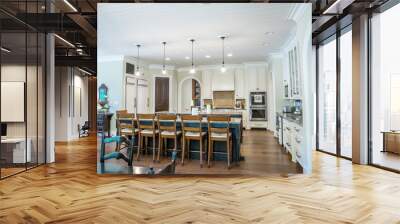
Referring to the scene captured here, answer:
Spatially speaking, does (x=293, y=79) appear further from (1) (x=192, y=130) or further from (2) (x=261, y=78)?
(1) (x=192, y=130)

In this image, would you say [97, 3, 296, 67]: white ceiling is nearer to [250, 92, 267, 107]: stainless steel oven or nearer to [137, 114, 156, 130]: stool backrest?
[250, 92, 267, 107]: stainless steel oven

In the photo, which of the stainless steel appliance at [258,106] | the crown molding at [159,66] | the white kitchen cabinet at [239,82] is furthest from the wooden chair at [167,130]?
the stainless steel appliance at [258,106]

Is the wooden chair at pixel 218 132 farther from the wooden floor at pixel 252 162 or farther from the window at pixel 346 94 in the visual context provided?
the window at pixel 346 94

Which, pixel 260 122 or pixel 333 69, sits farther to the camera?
pixel 333 69

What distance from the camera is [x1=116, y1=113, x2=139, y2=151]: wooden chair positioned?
4.25 m

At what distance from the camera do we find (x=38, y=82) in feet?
18.1

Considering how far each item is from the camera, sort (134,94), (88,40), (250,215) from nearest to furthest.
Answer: (250,215)
(134,94)
(88,40)

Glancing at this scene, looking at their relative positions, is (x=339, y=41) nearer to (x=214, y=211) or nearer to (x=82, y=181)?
(x=214, y=211)

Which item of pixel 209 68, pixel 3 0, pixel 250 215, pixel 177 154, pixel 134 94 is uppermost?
pixel 3 0

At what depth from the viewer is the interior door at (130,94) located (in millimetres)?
4171

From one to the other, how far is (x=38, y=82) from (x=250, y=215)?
4658 mm

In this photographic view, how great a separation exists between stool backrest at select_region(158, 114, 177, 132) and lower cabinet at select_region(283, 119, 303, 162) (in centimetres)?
172

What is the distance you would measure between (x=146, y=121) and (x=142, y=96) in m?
0.37

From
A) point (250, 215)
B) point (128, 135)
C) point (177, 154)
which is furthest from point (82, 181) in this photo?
point (250, 215)
